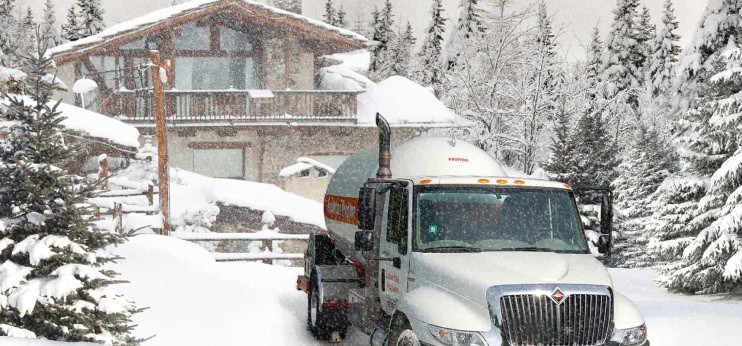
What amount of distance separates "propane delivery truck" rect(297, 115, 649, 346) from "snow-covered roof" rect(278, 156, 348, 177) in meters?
22.1

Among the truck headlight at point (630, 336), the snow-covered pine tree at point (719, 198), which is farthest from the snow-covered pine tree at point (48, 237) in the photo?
the snow-covered pine tree at point (719, 198)

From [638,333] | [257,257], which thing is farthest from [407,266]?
[257,257]

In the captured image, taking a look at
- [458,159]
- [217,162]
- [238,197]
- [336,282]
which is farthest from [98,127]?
[458,159]

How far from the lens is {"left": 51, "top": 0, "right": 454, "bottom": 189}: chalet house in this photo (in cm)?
Answer: 3170

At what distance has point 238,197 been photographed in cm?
2848

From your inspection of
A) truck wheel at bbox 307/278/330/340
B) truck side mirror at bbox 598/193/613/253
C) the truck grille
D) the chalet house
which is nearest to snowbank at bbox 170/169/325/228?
the chalet house

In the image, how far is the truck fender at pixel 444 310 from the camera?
798 centimetres

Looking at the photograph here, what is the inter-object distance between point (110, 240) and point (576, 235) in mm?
5015

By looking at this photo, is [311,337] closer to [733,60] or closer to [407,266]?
[407,266]

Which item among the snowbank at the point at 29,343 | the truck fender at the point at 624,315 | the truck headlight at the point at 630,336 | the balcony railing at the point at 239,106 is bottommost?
the snowbank at the point at 29,343

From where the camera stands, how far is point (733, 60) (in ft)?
65.8

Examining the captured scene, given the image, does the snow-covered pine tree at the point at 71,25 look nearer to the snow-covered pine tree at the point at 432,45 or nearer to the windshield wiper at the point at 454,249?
the snow-covered pine tree at the point at 432,45

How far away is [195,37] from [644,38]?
4718cm

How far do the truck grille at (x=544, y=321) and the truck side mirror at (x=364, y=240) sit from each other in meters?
1.80
